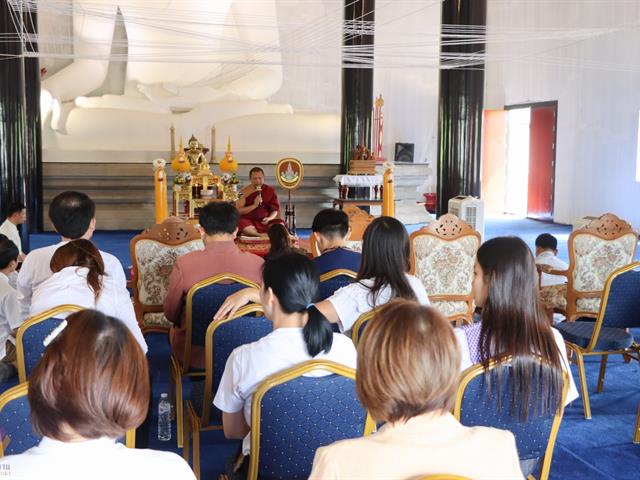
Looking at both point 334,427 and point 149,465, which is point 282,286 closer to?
point 334,427

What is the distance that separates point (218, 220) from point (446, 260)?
1470 mm

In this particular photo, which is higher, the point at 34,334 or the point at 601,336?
the point at 34,334

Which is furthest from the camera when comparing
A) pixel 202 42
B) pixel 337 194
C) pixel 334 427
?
pixel 202 42

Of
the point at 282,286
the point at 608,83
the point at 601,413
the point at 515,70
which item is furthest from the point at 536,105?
the point at 282,286

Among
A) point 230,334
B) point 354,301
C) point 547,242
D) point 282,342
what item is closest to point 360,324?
point 354,301

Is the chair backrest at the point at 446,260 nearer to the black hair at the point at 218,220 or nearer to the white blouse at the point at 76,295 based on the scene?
the black hair at the point at 218,220

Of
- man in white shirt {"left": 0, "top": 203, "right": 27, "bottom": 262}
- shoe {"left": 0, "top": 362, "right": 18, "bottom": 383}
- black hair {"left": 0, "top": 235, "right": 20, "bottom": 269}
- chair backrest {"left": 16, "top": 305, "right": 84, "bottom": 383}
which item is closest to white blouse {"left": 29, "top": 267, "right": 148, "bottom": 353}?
chair backrest {"left": 16, "top": 305, "right": 84, "bottom": 383}

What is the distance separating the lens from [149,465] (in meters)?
1.33

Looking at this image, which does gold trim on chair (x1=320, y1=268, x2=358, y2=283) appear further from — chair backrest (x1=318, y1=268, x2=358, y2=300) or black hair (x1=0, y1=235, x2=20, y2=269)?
black hair (x1=0, y1=235, x2=20, y2=269)

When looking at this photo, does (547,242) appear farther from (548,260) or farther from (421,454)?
(421,454)

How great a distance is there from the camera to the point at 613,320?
11.9 feet

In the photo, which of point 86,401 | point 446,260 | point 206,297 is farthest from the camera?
point 446,260

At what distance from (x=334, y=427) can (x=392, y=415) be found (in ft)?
2.27

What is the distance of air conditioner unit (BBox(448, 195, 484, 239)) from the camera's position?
7.77 metres
